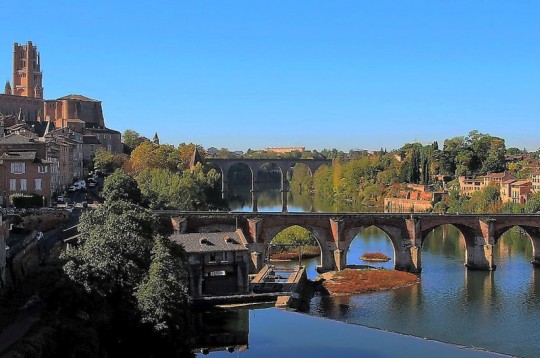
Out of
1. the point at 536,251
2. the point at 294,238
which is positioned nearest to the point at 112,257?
the point at 294,238

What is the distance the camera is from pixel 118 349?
2480 cm

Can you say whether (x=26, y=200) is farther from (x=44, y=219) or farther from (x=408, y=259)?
(x=408, y=259)

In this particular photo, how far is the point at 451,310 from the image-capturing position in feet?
138

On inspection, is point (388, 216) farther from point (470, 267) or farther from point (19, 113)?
point (19, 113)

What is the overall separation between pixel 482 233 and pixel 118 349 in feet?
128

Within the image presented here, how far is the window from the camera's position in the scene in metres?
48.2

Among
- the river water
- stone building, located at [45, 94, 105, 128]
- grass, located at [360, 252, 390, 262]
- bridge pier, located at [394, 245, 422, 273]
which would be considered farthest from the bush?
stone building, located at [45, 94, 105, 128]

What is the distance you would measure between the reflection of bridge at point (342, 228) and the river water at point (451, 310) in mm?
Answer: 1853

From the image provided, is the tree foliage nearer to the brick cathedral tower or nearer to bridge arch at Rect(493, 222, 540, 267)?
bridge arch at Rect(493, 222, 540, 267)

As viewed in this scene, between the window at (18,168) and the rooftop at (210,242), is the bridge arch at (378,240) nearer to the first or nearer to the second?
the rooftop at (210,242)

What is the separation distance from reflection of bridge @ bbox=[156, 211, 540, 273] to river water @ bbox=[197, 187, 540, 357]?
185 cm

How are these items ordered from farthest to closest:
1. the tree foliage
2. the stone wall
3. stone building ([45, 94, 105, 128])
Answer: stone building ([45, 94, 105, 128])
the tree foliage
the stone wall

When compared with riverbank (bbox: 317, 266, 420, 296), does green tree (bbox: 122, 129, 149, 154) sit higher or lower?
higher

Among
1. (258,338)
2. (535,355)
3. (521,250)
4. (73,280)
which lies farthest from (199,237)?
(521,250)
